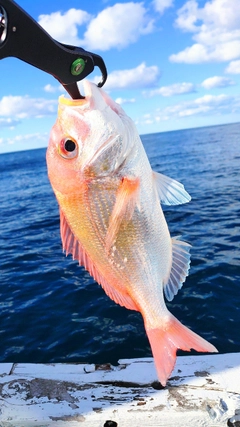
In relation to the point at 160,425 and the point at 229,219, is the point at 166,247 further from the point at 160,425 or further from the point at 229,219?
Result: the point at 229,219

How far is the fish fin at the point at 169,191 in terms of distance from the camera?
278 centimetres

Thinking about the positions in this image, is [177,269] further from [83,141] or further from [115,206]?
[83,141]

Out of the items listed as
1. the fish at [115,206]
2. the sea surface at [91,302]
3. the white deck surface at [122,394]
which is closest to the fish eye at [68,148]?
the fish at [115,206]

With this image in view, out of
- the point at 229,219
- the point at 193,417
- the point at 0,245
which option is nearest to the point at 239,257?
the point at 229,219

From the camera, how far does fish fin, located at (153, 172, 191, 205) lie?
2781 mm

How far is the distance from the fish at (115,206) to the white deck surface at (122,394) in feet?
3.96

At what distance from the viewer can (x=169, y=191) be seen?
2.79 metres

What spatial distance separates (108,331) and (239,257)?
15.5 ft

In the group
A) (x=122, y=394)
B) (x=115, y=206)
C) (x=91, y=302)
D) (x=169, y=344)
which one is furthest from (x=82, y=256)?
(x=91, y=302)

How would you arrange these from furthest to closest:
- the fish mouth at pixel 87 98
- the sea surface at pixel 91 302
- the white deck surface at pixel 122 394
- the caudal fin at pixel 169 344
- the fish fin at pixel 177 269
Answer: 1. the sea surface at pixel 91 302
2. the white deck surface at pixel 122 394
3. the fish fin at pixel 177 269
4. the caudal fin at pixel 169 344
5. the fish mouth at pixel 87 98

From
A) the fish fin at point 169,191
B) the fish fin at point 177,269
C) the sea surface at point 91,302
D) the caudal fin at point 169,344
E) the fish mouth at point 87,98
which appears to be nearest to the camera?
the fish mouth at point 87,98

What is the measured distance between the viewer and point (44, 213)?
802 inches

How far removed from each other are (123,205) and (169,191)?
48 cm

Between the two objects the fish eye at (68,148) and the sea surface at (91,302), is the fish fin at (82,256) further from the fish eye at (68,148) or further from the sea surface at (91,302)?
the sea surface at (91,302)
